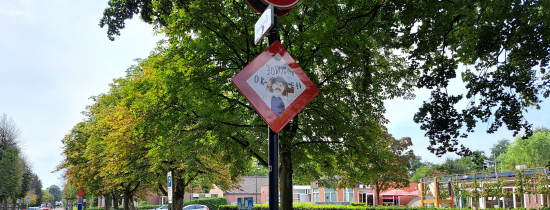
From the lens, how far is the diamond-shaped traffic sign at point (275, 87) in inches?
143

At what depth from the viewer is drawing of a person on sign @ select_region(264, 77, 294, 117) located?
3662 mm

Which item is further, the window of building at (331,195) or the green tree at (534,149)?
the green tree at (534,149)

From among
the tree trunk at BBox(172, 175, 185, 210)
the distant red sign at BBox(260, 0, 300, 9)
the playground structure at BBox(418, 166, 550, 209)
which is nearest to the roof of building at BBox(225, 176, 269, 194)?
the tree trunk at BBox(172, 175, 185, 210)

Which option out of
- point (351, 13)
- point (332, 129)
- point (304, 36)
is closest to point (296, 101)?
point (351, 13)

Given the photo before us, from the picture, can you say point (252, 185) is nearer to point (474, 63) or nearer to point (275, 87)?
point (474, 63)

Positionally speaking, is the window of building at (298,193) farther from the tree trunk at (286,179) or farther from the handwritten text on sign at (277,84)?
the handwritten text on sign at (277,84)

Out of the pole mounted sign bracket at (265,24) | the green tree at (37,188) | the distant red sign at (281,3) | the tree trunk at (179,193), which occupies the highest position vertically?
the distant red sign at (281,3)

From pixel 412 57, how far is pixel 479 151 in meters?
3.06

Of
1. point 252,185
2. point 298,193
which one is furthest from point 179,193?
point 252,185

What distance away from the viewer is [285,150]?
13.4 metres

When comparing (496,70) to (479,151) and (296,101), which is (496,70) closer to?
(479,151)

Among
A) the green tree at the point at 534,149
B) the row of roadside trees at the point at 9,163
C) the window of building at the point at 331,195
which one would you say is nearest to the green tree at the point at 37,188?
the row of roadside trees at the point at 9,163

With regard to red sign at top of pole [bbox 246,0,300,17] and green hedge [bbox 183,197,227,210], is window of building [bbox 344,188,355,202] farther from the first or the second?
red sign at top of pole [bbox 246,0,300,17]

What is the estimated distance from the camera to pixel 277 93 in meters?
3.71
